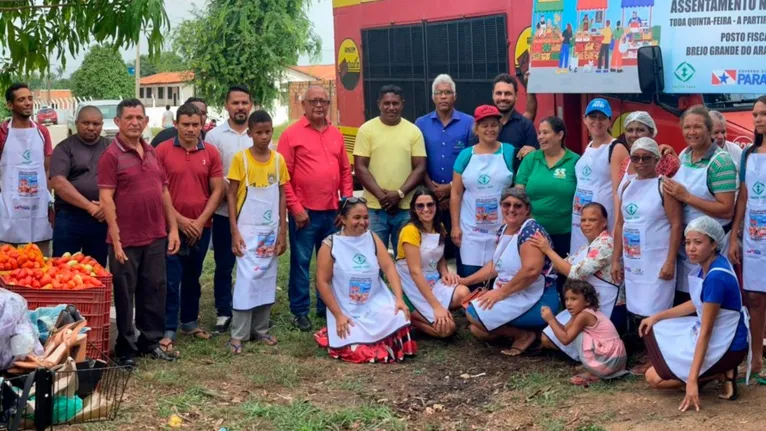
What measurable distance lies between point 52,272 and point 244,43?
33.3 meters

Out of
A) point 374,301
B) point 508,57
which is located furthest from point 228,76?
point 374,301

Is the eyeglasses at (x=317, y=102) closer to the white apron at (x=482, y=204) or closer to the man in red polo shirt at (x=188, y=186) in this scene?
the man in red polo shirt at (x=188, y=186)

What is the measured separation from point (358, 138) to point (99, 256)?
239 centimetres

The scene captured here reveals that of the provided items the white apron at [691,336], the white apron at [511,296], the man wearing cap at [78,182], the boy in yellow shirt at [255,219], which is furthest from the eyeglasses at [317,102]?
the white apron at [691,336]

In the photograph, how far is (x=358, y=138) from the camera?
8.78 m

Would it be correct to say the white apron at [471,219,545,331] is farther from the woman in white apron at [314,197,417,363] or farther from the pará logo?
the pará logo

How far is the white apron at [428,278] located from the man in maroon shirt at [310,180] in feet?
2.63

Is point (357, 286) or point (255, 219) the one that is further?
point (255, 219)

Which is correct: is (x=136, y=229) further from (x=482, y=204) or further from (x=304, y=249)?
(x=482, y=204)

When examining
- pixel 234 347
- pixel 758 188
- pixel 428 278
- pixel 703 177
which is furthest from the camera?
pixel 428 278

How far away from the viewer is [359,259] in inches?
310

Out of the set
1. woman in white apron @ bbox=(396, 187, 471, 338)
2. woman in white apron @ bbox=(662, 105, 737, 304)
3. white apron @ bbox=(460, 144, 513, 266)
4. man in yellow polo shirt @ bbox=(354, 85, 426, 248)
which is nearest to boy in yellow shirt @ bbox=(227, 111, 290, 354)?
man in yellow polo shirt @ bbox=(354, 85, 426, 248)

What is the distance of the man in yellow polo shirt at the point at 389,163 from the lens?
8.60 m

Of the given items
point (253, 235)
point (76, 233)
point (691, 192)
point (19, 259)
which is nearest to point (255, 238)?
point (253, 235)
